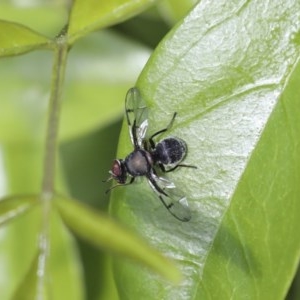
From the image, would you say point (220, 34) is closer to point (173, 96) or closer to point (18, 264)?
point (173, 96)

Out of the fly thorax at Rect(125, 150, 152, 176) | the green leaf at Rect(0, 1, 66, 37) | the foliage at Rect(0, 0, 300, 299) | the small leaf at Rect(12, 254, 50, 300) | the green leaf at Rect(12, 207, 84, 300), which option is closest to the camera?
the small leaf at Rect(12, 254, 50, 300)

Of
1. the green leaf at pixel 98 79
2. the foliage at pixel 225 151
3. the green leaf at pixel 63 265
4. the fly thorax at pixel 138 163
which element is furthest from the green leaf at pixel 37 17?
the foliage at pixel 225 151

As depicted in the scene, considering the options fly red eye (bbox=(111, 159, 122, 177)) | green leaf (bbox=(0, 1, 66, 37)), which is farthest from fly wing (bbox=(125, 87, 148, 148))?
green leaf (bbox=(0, 1, 66, 37))

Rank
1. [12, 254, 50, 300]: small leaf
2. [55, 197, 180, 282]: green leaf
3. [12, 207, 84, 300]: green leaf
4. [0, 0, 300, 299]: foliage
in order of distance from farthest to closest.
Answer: [12, 207, 84, 300]: green leaf → [0, 0, 300, 299]: foliage → [12, 254, 50, 300]: small leaf → [55, 197, 180, 282]: green leaf

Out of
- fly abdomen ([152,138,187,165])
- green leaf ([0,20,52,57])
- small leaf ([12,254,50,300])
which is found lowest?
small leaf ([12,254,50,300])

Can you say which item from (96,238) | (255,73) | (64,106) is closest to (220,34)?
(255,73)

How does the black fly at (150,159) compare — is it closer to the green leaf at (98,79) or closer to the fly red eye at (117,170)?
the fly red eye at (117,170)

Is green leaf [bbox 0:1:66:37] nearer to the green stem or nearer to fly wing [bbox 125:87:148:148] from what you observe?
fly wing [bbox 125:87:148:148]

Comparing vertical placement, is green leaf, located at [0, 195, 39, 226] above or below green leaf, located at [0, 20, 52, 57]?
below
